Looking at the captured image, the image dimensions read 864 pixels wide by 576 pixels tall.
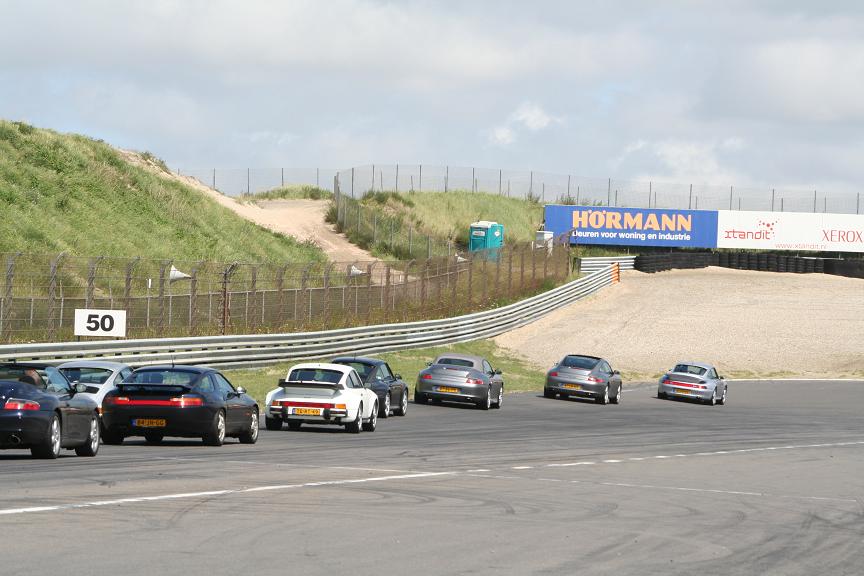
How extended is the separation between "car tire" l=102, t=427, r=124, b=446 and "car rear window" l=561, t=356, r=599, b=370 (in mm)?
18913

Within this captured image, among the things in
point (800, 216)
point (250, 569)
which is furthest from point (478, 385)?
point (800, 216)

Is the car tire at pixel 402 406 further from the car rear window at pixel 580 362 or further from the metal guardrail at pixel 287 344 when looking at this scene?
the car rear window at pixel 580 362

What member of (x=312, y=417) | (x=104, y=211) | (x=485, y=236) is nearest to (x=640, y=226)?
(x=485, y=236)

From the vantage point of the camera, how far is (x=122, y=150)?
7750 cm

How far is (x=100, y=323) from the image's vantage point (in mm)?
32500

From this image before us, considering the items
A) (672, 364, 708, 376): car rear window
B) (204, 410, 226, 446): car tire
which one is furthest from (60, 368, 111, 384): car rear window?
(672, 364, 708, 376): car rear window

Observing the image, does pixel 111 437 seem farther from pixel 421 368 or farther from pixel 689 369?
pixel 689 369

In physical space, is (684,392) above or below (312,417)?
below

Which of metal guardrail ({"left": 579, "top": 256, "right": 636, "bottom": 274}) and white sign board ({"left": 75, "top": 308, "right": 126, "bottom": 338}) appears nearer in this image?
white sign board ({"left": 75, "top": 308, "right": 126, "bottom": 338})

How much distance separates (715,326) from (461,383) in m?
33.0

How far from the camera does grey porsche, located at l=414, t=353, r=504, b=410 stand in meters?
32.0

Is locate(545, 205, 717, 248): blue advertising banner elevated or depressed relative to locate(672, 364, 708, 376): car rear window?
elevated

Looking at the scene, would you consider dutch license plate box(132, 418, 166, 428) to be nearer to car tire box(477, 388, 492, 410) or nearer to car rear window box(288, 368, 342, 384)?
car rear window box(288, 368, 342, 384)

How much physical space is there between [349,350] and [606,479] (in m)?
25.4
